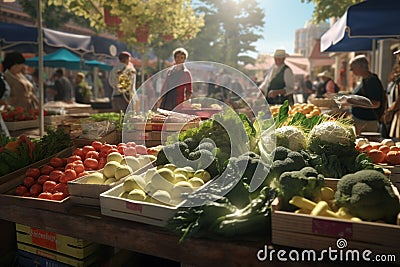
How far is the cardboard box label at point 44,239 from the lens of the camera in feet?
Result: 7.11

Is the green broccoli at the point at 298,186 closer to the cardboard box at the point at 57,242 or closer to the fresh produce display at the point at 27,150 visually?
the cardboard box at the point at 57,242

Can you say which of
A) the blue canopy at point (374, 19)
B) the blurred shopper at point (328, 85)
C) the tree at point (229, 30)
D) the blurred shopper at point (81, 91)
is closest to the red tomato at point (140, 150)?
the blue canopy at point (374, 19)

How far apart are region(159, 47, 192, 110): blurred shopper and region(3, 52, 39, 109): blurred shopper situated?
259 cm

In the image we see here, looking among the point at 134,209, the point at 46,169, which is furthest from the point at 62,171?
the point at 134,209

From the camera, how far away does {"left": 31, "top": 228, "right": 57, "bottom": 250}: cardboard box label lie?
85.3 inches

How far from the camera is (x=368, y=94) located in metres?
4.59

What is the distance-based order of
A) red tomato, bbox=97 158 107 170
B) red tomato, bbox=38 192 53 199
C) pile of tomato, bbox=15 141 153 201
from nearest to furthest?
red tomato, bbox=38 192 53 199
pile of tomato, bbox=15 141 153 201
red tomato, bbox=97 158 107 170

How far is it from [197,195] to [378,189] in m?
0.78

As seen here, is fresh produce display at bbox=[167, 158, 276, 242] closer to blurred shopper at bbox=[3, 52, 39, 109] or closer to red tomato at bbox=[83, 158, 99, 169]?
red tomato at bbox=[83, 158, 99, 169]

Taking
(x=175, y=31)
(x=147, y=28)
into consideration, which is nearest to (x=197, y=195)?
(x=147, y=28)

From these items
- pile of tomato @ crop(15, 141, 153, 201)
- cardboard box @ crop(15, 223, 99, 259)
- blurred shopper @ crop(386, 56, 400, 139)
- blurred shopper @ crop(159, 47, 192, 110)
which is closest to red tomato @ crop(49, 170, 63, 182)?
pile of tomato @ crop(15, 141, 153, 201)

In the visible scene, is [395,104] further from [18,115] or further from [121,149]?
[18,115]

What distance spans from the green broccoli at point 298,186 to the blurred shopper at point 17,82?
218 inches

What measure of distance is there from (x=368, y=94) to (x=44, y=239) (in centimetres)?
414
